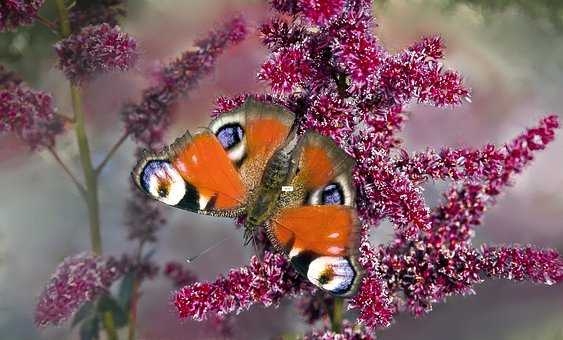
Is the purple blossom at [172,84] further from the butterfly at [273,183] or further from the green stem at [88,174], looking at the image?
the butterfly at [273,183]

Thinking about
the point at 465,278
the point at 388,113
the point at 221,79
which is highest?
the point at 221,79

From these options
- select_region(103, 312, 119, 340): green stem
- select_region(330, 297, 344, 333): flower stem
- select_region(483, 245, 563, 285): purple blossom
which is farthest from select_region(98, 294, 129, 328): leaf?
select_region(483, 245, 563, 285): purple blossom

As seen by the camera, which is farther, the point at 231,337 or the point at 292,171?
the point at 231,337

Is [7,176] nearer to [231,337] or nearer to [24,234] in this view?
[24,234]

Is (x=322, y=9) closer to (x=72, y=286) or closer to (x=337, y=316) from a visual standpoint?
(x=337, y=316)

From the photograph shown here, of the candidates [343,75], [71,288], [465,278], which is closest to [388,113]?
[343,75]

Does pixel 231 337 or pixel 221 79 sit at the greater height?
pixel 221 79
